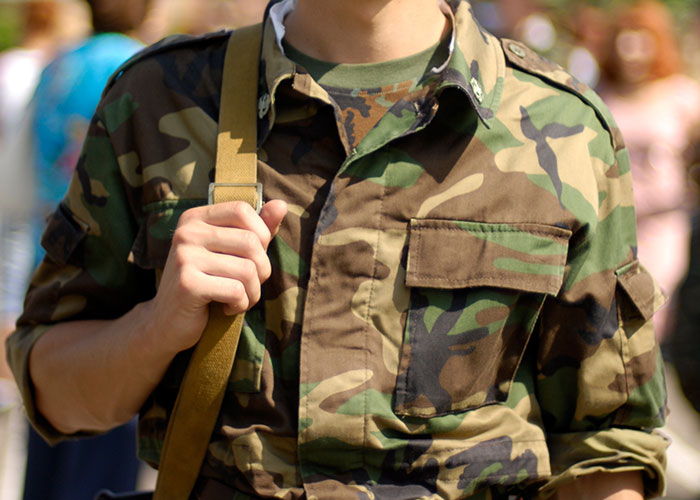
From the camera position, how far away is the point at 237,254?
59.9 inches

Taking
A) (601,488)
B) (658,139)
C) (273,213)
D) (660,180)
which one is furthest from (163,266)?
(658,139)

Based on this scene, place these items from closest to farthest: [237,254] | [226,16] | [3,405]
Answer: [237,254] < [3,405] < [226,16]

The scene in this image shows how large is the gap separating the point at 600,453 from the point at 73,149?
2.13m

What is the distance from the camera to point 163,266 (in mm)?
1662

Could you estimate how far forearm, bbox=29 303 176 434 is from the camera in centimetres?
163

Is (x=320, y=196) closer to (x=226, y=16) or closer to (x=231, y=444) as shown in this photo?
(x=231, y=444)

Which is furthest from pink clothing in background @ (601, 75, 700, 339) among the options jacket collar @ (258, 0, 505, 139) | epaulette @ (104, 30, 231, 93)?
epaulette @ (104, 30, 231, 93)

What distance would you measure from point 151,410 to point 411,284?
54cm

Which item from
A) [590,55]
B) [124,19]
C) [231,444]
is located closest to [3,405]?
[124,19]

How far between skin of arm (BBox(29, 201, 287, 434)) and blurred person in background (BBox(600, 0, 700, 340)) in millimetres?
3784

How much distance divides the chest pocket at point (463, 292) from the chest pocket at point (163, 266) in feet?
0.81

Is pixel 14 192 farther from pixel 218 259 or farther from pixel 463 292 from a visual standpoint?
pixel 463 292

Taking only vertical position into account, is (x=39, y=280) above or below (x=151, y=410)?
above

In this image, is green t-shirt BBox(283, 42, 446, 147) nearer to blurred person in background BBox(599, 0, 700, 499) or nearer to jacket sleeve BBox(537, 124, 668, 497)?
jacket sleeve BBox(537, 124, 668, 497)
